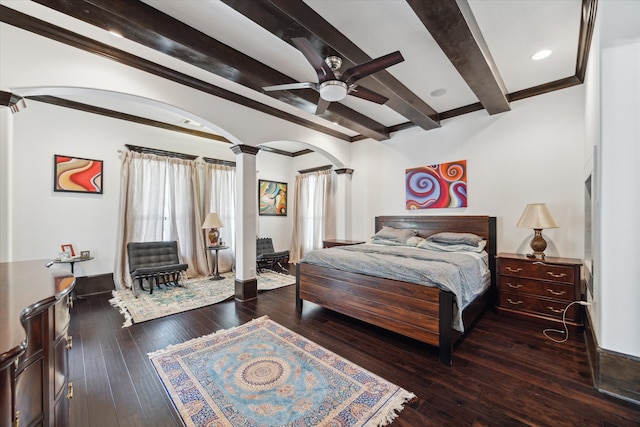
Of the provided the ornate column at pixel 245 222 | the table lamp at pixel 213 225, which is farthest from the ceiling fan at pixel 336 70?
the table lamp at pixel 213 225

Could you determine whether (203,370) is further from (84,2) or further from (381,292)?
(84,2)

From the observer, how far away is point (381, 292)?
2.65 metres

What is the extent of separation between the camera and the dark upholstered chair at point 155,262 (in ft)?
13.5

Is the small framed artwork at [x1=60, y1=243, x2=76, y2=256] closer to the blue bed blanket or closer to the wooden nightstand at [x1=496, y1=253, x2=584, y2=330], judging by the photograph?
the blue bed blanket

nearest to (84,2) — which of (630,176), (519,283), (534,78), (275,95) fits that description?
(275,95)

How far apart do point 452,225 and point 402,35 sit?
2.90 metres

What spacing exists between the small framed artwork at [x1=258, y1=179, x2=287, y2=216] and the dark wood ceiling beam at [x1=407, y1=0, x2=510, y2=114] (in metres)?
4.88

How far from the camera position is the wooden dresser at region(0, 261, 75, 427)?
→ 0.67 m

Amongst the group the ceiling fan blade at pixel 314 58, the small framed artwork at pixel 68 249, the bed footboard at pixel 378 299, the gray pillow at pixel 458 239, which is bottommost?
the bed footboard at pixel 378 299

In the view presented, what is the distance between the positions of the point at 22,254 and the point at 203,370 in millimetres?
3666

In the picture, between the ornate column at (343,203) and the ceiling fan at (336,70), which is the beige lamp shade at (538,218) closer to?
the ceiling fan at (336,70)

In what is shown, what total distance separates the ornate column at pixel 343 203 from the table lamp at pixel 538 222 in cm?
309

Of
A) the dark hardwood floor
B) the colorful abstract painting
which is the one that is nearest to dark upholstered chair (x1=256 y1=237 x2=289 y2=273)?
the dark hardwood floor

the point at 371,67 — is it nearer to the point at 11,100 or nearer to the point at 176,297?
the point at 11,100
